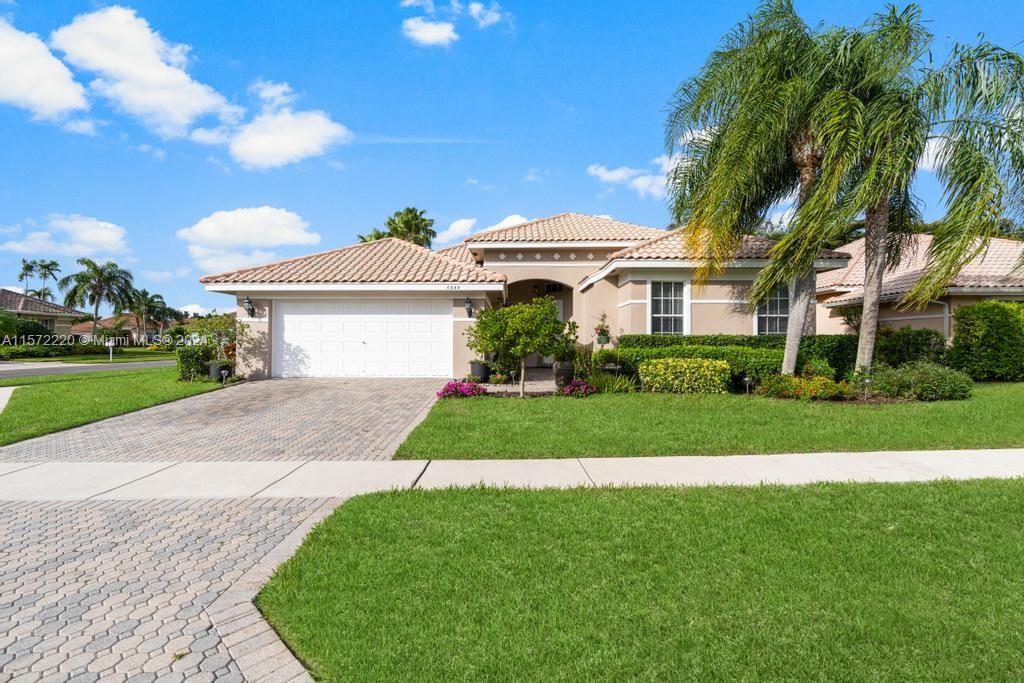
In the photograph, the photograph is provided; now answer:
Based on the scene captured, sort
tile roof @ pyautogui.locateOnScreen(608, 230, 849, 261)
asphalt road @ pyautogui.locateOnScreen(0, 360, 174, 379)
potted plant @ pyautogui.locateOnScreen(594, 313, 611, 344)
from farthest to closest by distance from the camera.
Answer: asphalt road @ pyautogui.locateOnScreen(0, 360, 174, 379) → potted plant @ pyautogui.locateOnScreen(594, 313, 611, 344) → tile roof @ pyautogui.locateOnScreen(608, 230, 849, 261)

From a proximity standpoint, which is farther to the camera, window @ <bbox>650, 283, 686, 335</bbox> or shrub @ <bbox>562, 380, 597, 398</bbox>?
window @ <bbox>650, 283, 686, 335</bbox>

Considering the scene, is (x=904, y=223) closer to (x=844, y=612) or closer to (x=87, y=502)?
(x=844, y=612)

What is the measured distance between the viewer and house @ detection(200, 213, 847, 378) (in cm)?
1578

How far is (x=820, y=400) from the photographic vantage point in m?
12.3

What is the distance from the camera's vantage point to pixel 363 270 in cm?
1750

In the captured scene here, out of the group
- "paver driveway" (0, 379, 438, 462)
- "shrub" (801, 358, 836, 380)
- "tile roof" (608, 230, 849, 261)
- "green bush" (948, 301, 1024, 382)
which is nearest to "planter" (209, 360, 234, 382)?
"paver driveway" (0, 379, 438, 462)

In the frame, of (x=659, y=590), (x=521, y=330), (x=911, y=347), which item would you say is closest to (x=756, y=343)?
(x=911, y=347)

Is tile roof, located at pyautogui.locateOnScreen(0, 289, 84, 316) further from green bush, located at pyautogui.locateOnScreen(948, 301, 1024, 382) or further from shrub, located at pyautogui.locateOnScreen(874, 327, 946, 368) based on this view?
green bush, located at pyautogui.locateOnScreen(948, 301, 1024, 382)

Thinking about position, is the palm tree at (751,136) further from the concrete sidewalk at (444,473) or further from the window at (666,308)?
the concrete sidewalk at (444,473)

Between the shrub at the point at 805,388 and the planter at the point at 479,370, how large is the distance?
746 cm

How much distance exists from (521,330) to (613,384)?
2.93m

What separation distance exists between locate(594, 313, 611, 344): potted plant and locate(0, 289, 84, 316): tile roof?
5405 centimetres

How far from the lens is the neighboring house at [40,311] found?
4859 cm

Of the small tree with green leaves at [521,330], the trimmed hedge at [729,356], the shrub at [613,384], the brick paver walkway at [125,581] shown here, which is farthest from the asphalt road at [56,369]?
the trimmed hedge at [729,356]
